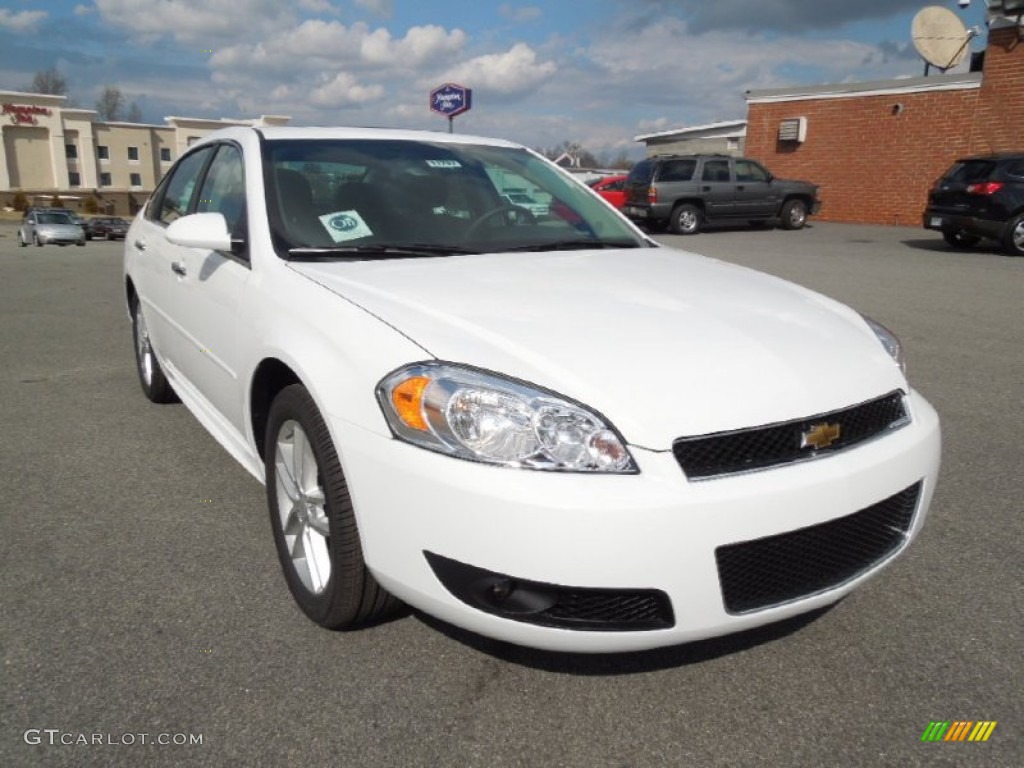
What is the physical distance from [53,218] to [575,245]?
33448mm

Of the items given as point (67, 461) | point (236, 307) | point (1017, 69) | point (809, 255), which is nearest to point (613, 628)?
point (236, 307)

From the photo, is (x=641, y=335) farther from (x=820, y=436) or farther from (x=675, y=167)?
(x=675, y=167)

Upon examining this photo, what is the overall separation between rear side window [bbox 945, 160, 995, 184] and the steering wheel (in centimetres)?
1228

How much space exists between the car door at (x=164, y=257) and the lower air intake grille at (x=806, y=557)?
2715 millimetres

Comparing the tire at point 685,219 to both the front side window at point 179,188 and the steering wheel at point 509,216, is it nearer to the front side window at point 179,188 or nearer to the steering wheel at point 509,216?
the front side window at point 179,188

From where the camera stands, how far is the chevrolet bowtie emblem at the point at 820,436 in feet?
6.32

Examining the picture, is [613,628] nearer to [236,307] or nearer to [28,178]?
[236,307]

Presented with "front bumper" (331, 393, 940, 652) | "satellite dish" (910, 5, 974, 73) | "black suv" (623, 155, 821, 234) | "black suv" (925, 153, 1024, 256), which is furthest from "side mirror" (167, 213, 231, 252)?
"satellite dish" (910, 5, 974, 73)

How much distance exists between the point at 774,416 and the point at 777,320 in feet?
1.80

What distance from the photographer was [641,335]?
2109mm

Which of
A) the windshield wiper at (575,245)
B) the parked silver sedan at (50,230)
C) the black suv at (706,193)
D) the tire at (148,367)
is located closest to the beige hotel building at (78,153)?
the parked silver sedan at (50,230)

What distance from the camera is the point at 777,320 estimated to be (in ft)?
7.66

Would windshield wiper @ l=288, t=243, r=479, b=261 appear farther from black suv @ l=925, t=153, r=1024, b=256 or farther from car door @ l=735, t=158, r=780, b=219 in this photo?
car door @ l=735, t=158, r=780, b=219

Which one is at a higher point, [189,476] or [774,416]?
[774,416]
